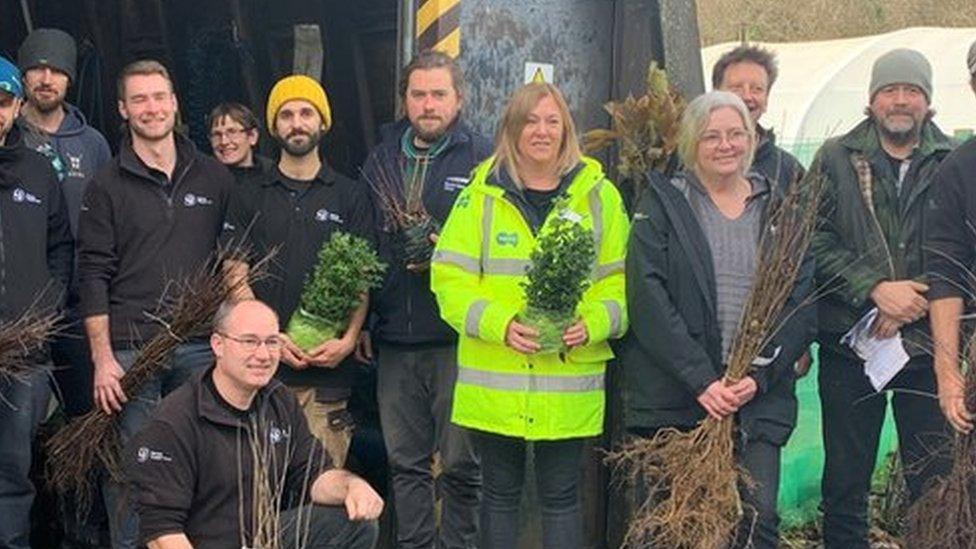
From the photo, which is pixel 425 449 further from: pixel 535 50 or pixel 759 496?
pixel 535 50

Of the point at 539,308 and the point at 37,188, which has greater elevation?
the point at 37,188

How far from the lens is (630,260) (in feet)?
16.5

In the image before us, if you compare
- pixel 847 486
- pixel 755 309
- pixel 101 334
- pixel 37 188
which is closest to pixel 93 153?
pixel 37 188

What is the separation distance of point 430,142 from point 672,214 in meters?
1.11

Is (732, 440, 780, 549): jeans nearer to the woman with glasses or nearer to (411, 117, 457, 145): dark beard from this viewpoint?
the woman with glasses

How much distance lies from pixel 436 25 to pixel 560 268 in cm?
156

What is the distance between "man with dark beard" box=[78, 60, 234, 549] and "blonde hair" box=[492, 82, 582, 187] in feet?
4.08

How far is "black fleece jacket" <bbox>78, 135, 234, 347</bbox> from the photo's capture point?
17.5 feet

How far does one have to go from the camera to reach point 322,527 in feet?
15.7

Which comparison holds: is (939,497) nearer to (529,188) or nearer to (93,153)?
(529,188)

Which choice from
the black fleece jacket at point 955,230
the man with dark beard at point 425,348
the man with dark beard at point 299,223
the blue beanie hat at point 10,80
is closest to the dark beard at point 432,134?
the man with dark beard at point 425,348

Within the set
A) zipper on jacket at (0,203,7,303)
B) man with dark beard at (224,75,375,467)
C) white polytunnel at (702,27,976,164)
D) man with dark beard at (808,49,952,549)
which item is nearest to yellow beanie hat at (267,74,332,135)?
man with dark beard at (224,75,375,467)

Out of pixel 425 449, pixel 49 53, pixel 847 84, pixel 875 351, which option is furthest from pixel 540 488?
pixel 847 84

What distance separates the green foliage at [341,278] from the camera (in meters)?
5.39
